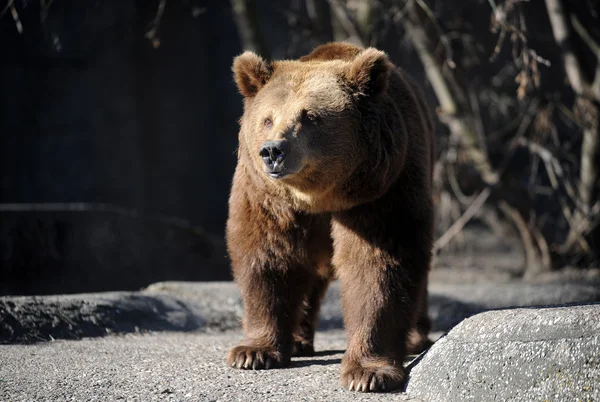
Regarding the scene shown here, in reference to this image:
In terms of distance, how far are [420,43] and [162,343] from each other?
449cm

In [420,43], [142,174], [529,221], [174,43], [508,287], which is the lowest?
[508,287]

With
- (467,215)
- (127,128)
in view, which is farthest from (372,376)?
(127,128)

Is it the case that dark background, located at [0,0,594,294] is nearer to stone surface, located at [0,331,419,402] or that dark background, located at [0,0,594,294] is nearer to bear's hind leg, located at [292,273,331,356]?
stone surface, located at [0,331,419,402]

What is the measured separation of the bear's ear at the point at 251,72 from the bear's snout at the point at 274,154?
71 centimetres

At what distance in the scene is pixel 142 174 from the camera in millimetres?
11484

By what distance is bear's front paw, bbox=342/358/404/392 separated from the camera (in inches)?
151

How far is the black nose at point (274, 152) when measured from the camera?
3711 millimetres

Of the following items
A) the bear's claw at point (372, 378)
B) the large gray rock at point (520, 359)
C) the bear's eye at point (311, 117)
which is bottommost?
the bear's claw at point (372, 378)

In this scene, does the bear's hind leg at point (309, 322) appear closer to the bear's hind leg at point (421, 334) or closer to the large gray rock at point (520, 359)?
the bear's hind leg at point (421, 334)

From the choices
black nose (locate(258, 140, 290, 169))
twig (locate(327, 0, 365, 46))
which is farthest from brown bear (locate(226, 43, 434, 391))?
twig (locate(327, 0, 365, 46))

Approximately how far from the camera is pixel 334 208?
4.16 m

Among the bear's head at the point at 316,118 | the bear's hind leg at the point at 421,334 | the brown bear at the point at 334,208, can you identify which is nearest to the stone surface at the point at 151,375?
the brown bear at the point at 334,208

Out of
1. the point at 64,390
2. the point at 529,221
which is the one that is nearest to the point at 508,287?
the point at 529,221

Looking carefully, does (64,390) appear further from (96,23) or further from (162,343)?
(96,23)
